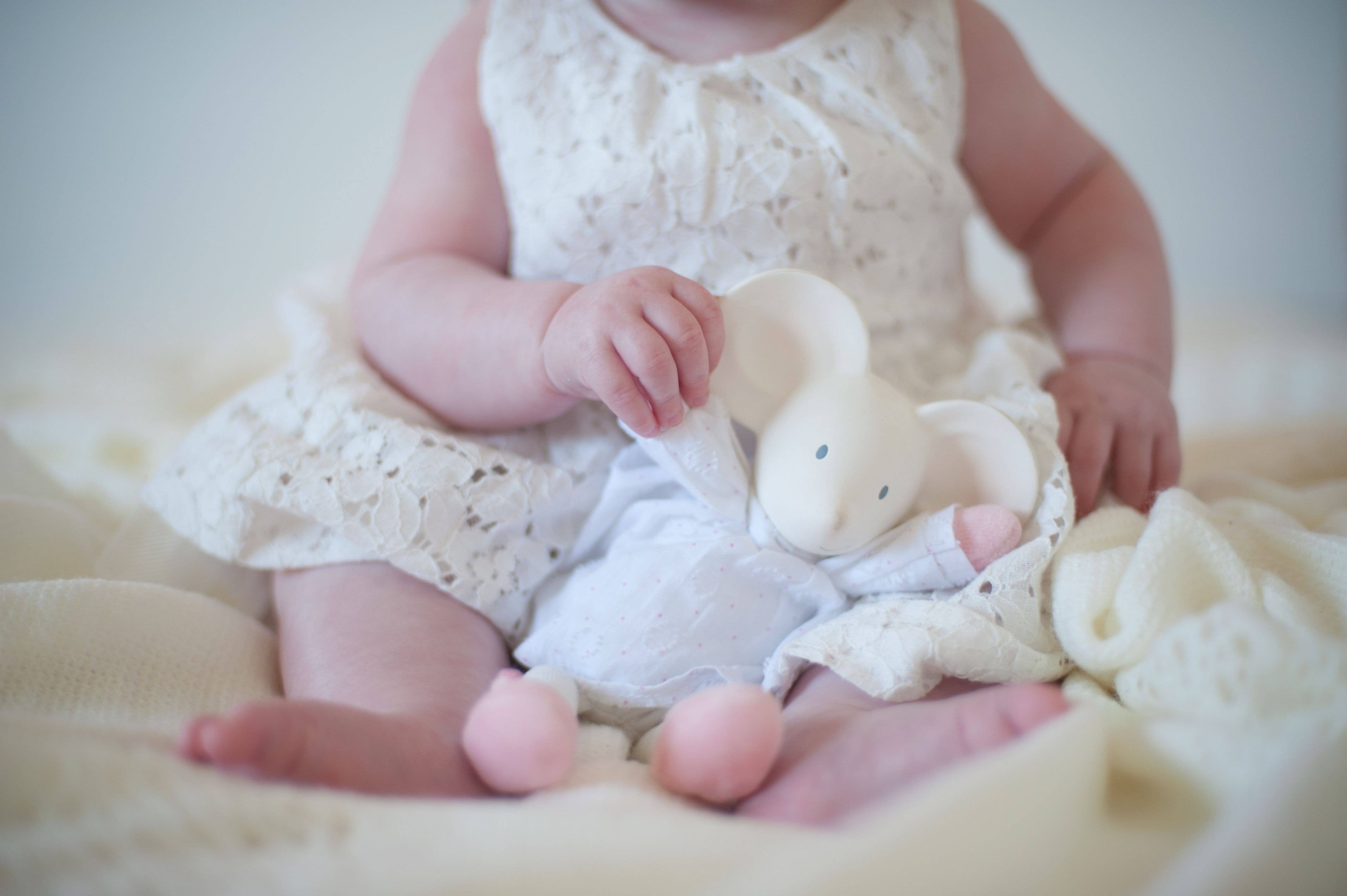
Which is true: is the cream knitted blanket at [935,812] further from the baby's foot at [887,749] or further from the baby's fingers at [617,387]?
the baby's fingers at [617,387]

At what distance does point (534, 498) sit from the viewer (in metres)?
0.60

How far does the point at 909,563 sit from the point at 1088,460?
21 cm

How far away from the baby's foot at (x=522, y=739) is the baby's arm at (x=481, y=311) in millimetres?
158

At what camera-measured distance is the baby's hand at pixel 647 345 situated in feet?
1.48

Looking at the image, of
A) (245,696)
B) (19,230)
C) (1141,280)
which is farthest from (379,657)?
(19,230)

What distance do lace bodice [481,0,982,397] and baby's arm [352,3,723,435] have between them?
4cm

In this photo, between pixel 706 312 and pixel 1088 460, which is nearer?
pixel 706 312

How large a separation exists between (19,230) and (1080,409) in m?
1.24

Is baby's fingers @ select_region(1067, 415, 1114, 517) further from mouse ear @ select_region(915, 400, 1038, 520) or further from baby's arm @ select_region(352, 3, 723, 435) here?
baby's arm @ select_region(352, 3, 723, 435)

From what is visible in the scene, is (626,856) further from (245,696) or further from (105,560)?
(105,560)

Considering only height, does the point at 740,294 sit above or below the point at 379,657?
above

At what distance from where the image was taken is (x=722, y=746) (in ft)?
1.22

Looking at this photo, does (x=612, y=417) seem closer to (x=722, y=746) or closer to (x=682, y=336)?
(x=682, y=336)

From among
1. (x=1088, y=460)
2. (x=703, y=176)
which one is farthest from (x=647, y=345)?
(x=1088, y=460)
